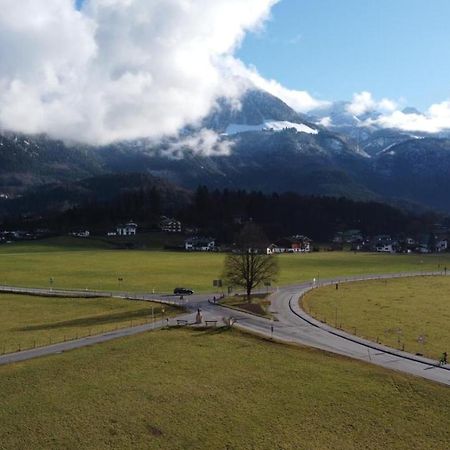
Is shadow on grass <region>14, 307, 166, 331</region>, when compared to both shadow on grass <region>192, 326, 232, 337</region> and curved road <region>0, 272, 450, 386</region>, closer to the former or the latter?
curved road <region>0, 272, 450, 386</region>

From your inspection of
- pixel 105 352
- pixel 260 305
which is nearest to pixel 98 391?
pixel 105 352

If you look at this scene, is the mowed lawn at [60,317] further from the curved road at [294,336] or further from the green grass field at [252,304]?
the green grass field at [252,304]

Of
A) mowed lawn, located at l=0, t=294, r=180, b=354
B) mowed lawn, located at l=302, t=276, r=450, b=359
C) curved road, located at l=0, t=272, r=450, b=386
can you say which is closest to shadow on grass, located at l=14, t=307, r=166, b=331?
mowed lawn, located at l=0, t=294, r=180, b=354

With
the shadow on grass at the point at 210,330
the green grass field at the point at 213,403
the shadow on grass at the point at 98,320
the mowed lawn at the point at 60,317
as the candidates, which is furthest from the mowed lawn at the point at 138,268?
the green grass field at the point at 213,403

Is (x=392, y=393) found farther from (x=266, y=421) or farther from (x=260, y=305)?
(x=260, y=305)

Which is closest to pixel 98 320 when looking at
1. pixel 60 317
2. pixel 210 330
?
pixel 60 317

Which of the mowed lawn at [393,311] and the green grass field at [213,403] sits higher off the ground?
the mowed lawn at [393,311]
